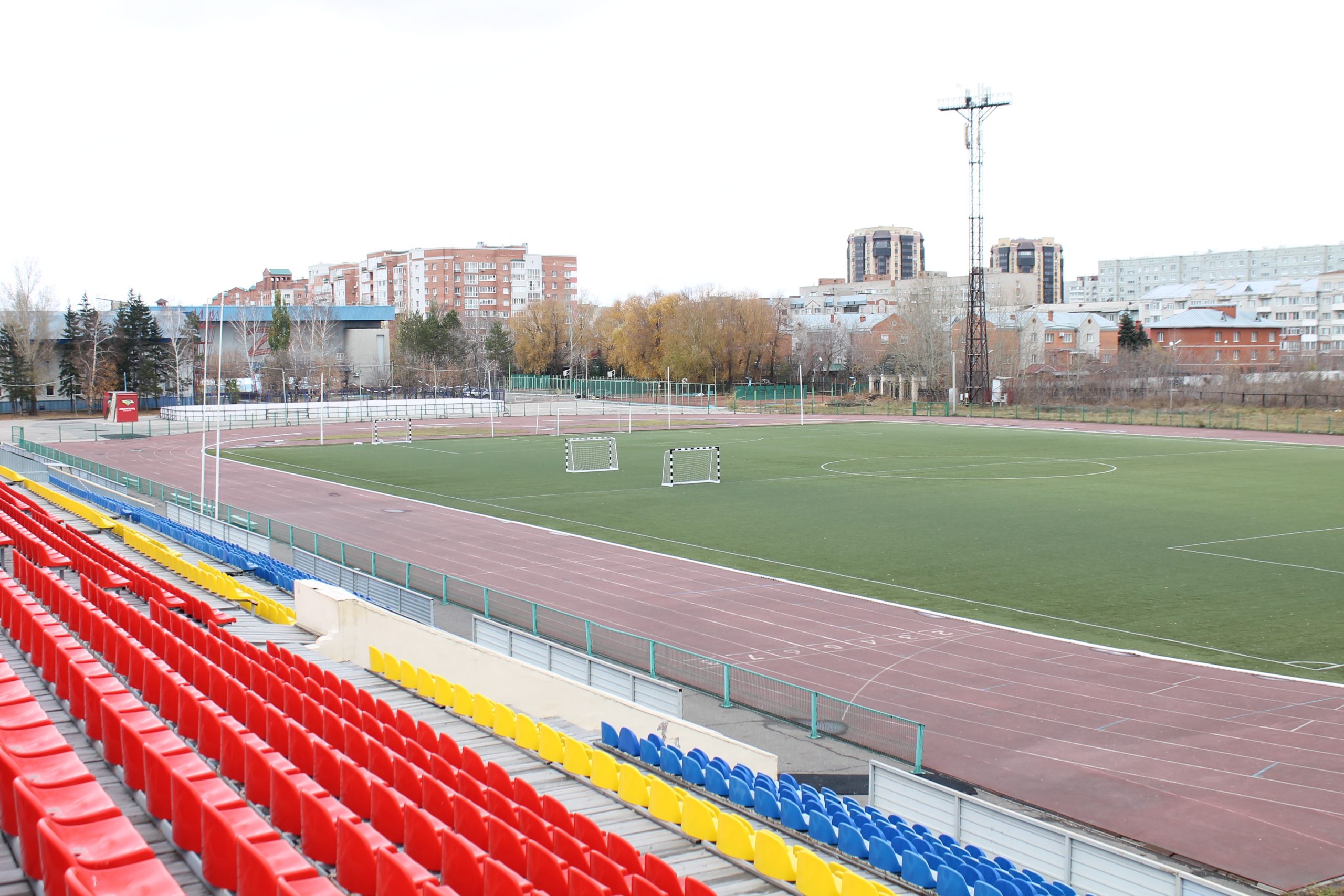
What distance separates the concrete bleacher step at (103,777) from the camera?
7.05 meters

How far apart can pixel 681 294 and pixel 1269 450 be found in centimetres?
9102

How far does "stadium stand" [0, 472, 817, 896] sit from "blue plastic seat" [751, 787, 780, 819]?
155 cm

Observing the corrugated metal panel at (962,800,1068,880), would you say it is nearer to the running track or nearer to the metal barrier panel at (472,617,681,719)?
the running track

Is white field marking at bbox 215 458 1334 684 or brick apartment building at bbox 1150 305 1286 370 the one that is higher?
brick apartment building at bbox 1150 305 1286 370

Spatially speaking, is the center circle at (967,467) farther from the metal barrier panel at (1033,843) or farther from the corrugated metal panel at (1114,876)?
the corrugated metal panel at (1114,876)

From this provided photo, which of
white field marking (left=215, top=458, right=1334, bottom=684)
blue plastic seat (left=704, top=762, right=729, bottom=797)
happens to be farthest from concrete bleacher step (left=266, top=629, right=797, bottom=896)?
white field marking (left=215, top=458, right=1334, bottom=684)

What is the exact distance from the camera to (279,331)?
374ft

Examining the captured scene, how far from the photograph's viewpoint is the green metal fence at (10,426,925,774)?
1434 centimetres

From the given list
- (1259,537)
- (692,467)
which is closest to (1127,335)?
(692,467)

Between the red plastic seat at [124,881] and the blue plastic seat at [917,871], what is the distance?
5742mm

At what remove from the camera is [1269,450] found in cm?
5538

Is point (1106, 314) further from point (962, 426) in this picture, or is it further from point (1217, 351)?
point (962, 426)

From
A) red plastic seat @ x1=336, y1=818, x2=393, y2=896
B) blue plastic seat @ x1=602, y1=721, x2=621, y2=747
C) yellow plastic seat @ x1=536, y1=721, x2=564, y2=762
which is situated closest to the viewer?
red plastic seat @ x1=336, y1=818, x2=393, y2=896

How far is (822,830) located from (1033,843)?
1888 millimetres
